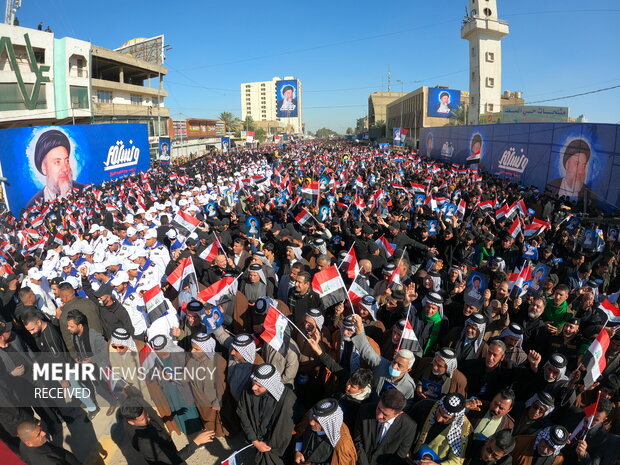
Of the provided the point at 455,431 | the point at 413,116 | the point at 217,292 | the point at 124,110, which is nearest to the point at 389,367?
the point at 455,431

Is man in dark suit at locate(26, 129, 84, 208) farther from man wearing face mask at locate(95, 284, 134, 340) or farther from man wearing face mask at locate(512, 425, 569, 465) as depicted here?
man wearing face mask at locate(512, 425, 569, 465)

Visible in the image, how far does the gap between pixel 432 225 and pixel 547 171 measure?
37.7 feet

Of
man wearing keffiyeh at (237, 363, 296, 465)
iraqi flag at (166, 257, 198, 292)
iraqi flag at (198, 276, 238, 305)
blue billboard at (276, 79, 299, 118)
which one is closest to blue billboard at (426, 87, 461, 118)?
blue billboard at (276, 79, 299, 118)

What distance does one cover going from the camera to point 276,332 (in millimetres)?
3787

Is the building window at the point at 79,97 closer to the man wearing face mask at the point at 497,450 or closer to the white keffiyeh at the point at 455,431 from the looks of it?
the white keffiyeh at the point at 455,431

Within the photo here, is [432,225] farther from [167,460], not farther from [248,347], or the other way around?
[167,460]

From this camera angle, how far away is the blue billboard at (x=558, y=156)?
12578 millimetres

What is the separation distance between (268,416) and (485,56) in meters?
48.7

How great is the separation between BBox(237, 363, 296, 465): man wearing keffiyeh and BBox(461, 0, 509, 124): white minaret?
45079mm

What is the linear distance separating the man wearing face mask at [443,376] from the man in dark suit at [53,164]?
19.2 metres

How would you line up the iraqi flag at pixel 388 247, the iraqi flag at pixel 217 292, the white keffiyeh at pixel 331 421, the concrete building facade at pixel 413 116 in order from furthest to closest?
the concrete building facade at pixel 413 116, the iraqi flag at pixel 388 247, the iraqi flag at pixel 217 292, the white keffiyeh at pixel 331 421

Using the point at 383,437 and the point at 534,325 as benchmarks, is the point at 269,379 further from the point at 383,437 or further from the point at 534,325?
the point at 534,325

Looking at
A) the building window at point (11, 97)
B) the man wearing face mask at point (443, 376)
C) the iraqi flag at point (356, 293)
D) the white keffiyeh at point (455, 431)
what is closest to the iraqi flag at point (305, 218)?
the iraqi flag at point (356, 293)

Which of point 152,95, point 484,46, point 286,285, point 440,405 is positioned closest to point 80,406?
point 286,285
